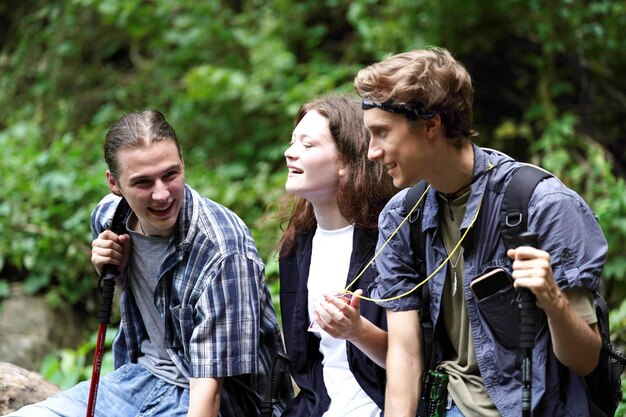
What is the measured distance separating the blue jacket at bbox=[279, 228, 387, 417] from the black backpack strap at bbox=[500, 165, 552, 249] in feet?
2.57

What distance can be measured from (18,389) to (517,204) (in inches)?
96.0

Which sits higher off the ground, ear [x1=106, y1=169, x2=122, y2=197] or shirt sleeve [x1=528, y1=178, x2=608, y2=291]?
ear [x1=106, y1=169, x2=122, y2=197]

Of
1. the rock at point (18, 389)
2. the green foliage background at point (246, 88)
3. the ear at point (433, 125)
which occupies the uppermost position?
the green foliage background at point (246, 88)

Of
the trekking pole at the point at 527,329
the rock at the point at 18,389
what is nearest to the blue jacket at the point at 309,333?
the trekking pole at the point at 527,329

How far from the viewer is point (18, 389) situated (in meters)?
4.05

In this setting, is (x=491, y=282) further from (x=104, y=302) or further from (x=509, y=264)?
(x=104, y=302)

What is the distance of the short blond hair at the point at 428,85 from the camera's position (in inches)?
112

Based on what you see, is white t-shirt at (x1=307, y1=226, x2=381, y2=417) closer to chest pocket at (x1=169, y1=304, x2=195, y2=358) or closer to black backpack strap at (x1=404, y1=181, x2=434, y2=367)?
black backpack strap at (x1=404, y1=181, x2=434, y2=367)

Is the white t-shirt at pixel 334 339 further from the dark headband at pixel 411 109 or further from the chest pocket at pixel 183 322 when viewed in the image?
the dark headband at pixel 411 109

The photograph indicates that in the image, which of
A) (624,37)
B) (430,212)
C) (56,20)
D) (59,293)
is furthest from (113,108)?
(430,212)

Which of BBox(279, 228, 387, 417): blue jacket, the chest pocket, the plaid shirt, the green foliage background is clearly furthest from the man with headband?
the green foliage background

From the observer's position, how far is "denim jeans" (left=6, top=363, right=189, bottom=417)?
3455 millimetres

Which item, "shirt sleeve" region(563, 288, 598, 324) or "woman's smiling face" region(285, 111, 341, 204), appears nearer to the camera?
"shirt sleeve" region(563, 288, 598, 324)

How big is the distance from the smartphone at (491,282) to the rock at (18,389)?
2217 mm
